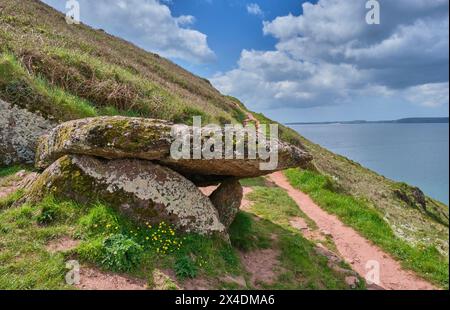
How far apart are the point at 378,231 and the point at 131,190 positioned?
10.0 m

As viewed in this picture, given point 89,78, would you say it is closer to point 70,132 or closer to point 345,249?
point 70,132

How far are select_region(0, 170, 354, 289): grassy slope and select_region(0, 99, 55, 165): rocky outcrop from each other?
11.0 ft

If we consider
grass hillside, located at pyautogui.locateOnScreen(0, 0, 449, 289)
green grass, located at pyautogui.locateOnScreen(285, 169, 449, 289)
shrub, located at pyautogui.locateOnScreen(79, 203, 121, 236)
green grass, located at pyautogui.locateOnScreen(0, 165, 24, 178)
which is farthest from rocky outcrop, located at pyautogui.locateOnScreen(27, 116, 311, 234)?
green grass, located at pyautogui.locateOnScreen(285, 169, 449, 289)

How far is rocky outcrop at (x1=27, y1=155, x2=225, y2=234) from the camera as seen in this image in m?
8.66

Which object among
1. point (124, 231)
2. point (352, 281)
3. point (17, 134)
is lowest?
point (352, 281)

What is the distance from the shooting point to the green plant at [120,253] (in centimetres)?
720

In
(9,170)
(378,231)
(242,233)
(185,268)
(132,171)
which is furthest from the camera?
(378,231)

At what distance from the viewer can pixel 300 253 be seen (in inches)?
422

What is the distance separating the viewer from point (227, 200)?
11.0 metres

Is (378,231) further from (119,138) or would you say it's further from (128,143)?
(119,138)

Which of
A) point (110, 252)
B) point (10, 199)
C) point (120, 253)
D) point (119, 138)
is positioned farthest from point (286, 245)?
point (10, 199)

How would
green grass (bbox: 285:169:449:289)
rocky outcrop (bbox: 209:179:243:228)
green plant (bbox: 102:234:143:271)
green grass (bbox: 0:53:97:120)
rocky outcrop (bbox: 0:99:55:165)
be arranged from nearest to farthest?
1. green plant (bbox: 102:234:143:271)
2. rocky outcrop (bbox: 209:179:243:228)
3. green grass (bbox: 285:169:449:289)
4. rocky outcrop (bbox: 0:99:55:165)
5. green grass (bbox: 0:53:97:120)

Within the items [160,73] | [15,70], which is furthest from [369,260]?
[160,73]

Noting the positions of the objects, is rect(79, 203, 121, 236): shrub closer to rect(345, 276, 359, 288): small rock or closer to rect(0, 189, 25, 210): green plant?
rect(0, 189, 25, 210): green plant
